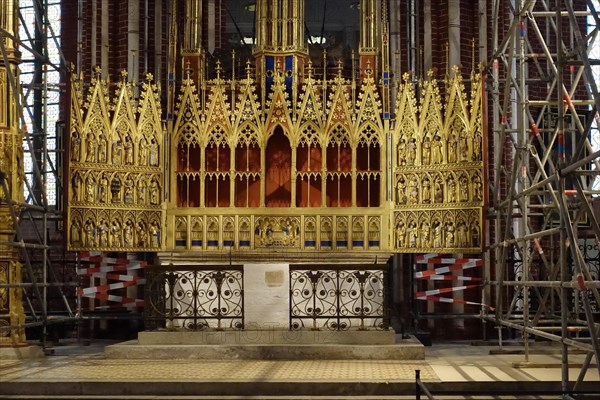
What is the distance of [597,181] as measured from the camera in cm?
1798

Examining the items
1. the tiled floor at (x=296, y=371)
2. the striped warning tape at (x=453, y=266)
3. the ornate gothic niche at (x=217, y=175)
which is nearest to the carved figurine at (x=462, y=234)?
the tiled floor at (x=296, y=371)

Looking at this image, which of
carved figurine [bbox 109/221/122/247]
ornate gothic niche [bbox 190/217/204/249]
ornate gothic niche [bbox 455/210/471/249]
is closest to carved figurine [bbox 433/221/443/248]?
ornate gothic niche [bbox 455/210/471/249]

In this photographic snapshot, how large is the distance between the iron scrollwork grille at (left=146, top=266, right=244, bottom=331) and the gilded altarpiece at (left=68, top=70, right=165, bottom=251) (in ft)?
2.88

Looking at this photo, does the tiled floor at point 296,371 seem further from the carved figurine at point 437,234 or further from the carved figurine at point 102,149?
the carved figurine at point 102,149

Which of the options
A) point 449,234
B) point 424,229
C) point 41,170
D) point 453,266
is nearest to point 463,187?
point 449,234

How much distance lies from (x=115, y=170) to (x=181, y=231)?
1277mm

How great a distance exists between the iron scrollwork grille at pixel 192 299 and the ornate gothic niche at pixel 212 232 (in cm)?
57

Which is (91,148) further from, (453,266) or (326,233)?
(453,266)

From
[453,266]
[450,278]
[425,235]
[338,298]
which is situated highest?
[425,235]

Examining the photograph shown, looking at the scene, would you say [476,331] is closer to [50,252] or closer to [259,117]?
[259,117]

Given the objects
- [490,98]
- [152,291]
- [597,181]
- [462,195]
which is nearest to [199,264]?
[152,291]

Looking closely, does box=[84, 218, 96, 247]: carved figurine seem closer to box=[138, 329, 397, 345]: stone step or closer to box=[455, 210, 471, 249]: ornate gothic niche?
box=[138, 329, 397, 345]: stone step

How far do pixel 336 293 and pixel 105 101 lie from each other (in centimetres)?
414

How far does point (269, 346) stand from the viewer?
1216cm
